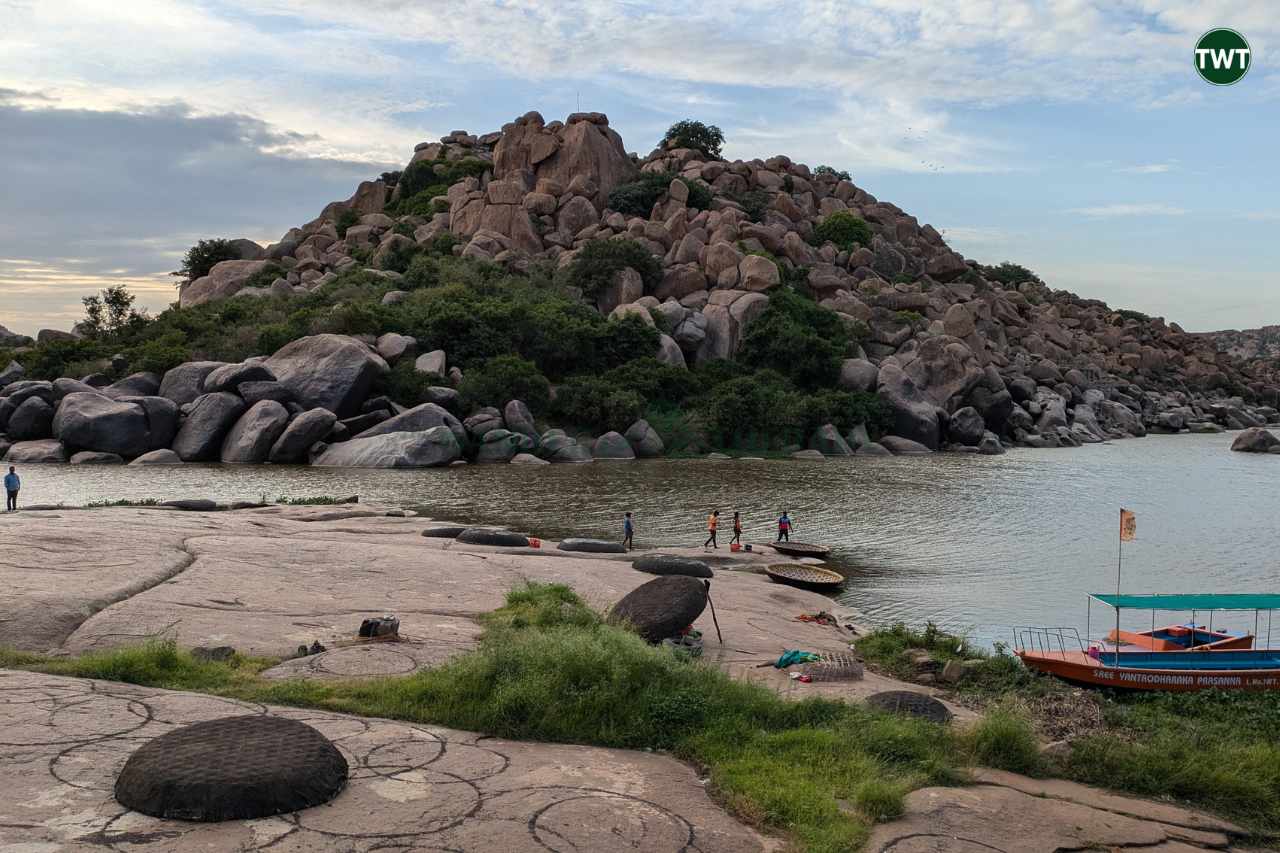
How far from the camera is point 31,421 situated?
4547 centimetres

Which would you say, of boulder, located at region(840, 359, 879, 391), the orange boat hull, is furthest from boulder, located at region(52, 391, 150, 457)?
the orange boat hull

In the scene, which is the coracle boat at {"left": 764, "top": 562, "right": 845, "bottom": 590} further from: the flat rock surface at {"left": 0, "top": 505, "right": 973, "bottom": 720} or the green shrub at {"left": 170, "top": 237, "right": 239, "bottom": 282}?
the green shrub at {"left": 170, "top": 237, "right": 239, "bottom": 282}

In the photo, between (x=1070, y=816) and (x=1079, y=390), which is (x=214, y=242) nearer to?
(x=1079, y=390)

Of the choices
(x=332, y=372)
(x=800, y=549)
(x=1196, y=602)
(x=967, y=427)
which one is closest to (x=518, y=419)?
(x=332, y=372)

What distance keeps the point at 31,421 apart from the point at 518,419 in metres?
22.1

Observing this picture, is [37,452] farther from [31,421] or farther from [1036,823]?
[1036,823]

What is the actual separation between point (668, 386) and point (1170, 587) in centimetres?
3532

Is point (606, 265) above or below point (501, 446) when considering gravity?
above

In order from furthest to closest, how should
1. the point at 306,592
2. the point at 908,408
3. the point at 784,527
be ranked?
the point at 908,408
the point at 784,527
the point at 306,592

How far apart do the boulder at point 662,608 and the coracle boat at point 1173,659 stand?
17.8 ft

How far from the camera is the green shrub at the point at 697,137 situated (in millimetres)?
98500

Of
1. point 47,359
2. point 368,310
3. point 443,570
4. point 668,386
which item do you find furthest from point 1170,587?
point 47,359

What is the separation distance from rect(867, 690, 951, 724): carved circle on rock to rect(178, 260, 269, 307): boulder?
6815cm

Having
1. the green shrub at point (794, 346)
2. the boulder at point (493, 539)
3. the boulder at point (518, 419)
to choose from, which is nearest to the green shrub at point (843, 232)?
the green shrub at point (794, 346)
